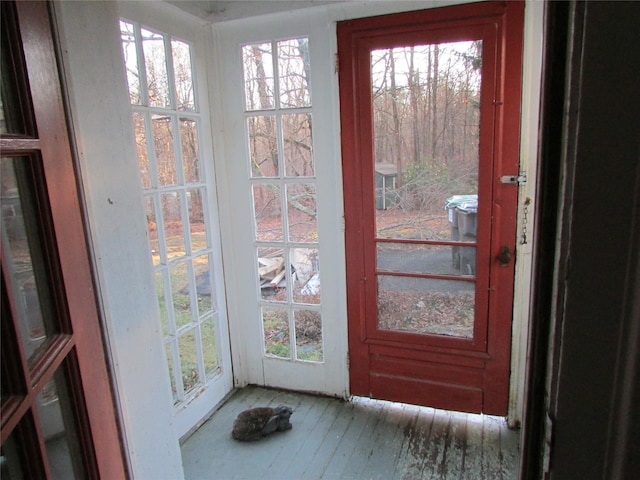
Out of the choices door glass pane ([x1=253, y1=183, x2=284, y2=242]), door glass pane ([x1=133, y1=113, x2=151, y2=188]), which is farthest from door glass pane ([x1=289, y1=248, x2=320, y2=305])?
door glass pane ([x1=133, y1=113, x2=151, y2=188])

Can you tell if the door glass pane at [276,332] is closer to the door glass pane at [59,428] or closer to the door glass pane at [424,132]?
the door glass pane at [424,132]

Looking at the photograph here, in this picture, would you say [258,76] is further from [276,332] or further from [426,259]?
[276,332]

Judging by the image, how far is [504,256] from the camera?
78.4 inches

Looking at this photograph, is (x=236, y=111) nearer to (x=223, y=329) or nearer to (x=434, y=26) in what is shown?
(x=434, y=26)

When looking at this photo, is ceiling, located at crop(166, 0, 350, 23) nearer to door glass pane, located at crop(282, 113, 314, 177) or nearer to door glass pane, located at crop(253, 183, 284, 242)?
door glass pane, located at crop(282, 113, 314, 177)

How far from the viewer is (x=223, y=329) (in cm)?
247

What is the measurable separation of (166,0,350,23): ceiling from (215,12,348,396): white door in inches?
2.4

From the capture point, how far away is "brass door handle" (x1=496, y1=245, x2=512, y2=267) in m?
1.99

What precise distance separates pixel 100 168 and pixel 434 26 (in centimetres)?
153

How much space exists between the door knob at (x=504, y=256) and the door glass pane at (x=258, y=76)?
54.1 inches

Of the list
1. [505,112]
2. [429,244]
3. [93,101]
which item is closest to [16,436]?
[93,101]

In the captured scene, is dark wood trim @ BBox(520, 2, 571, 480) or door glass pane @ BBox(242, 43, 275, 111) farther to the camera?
door glass pane @ BBox(242, 43, 275, 111)

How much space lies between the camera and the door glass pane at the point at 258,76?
7.22ft

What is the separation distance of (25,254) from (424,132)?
1689 millimetres
